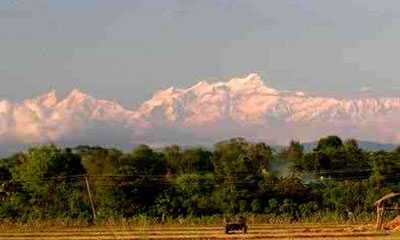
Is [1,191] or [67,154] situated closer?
[1,191]

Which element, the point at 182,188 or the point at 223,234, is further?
the point at 182,188

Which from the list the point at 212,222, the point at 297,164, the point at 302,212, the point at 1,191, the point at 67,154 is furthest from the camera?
the point at 297,164

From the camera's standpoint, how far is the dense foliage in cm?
7594

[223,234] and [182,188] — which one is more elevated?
[182,188]

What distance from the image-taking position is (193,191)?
7950 cm

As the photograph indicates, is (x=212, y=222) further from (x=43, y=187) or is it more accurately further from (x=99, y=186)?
(x=43, y=187)

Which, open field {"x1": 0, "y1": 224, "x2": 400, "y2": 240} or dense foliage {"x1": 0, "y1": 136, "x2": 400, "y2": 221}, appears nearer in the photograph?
open field {"x1": 0, "y1": 224, "x2": 400, "y2": 240}

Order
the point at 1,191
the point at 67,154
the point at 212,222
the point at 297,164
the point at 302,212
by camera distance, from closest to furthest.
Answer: the point at 212,222
the point at 302,212
the point at 1,191
the point at 67,154
the point at 297,164

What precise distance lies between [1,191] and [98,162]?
41.8 ft

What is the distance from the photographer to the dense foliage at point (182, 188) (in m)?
75.9

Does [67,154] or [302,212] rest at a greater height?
[67,154]

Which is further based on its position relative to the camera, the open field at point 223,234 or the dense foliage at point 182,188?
the dense foliage at point 182,188

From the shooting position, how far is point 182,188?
79.6 meters

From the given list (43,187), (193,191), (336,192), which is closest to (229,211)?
(193,191)
